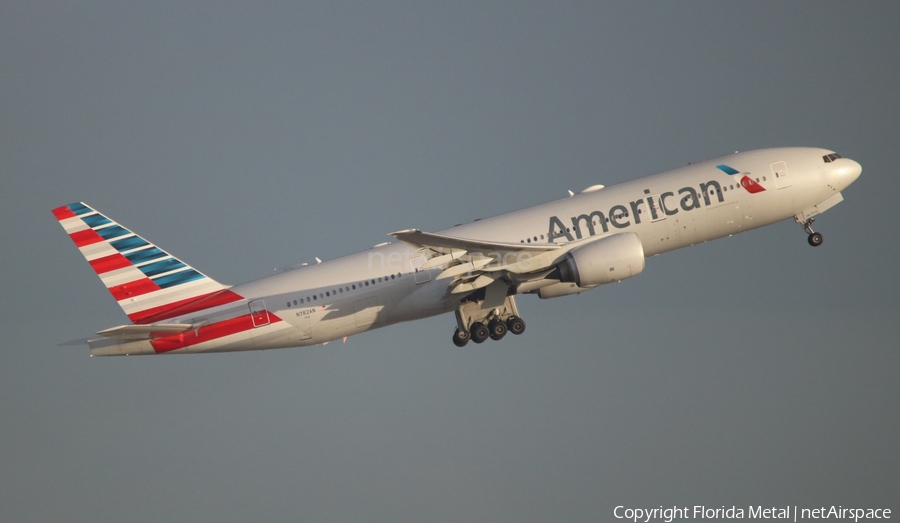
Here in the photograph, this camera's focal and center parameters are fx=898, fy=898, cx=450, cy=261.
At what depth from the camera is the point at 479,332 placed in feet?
129

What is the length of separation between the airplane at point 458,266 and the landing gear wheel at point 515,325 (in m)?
0.05

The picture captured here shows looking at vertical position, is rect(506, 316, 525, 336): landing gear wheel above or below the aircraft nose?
below

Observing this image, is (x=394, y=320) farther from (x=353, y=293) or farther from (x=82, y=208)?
(x=82, y=208)

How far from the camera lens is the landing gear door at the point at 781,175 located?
38781 mm

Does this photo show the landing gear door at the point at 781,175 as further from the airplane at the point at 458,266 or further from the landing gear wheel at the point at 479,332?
the landing gear wheel at the point at 479,332

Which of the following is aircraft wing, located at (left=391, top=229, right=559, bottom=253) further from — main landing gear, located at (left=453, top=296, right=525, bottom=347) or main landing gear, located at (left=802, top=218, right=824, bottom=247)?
main landing gear, located at (left=802, top=218, right=824, bottom=247)

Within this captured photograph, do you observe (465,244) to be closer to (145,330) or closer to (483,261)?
(483,261)

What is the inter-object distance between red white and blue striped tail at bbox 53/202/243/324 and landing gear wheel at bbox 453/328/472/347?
9413 millimetres

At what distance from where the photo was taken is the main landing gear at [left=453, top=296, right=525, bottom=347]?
129 feet

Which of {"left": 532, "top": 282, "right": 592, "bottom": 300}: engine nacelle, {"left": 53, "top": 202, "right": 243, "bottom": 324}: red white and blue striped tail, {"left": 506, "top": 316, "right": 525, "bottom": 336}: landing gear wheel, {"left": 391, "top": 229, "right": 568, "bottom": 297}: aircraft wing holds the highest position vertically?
{"left": 53, "top": 202, "right": 243, "bottom": 324}: red white and blue striped tail

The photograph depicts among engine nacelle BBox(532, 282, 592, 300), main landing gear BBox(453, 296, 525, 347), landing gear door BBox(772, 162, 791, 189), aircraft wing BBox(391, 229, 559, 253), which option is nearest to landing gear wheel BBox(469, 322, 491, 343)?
main landing gear BBox(453, 296, 525, 347)

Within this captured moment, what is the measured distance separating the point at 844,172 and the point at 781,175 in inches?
A: 135

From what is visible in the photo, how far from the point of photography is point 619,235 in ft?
118

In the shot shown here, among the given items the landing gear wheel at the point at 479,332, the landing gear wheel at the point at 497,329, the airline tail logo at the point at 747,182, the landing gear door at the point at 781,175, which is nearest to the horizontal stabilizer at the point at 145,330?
the landing gear wheel at the point at 479,332
